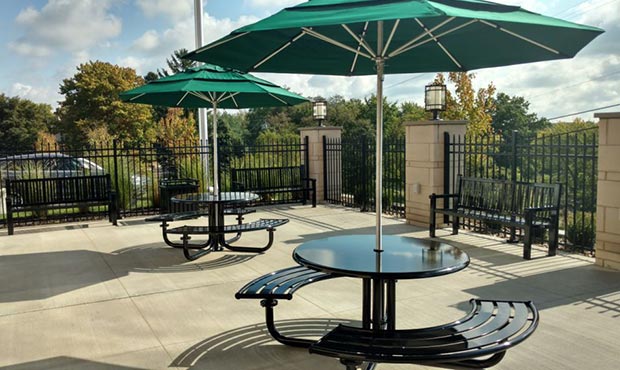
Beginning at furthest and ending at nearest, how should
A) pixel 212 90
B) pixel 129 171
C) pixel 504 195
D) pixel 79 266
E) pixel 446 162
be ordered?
pixel 129 171 → pixel 446 162 → pixel 504 195 → pixel 212 90 → pixel 79 266

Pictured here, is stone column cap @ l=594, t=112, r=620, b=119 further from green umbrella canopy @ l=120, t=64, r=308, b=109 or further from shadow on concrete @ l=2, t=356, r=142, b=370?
shadow on concrete @ l=2, t=356, r=142, b=370

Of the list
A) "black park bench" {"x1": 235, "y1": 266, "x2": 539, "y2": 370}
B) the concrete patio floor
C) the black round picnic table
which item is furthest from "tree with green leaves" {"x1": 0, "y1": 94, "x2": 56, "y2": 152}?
"black park bench" {"x1": 235, "y1": 266, "x2": 539, "y2": 370}

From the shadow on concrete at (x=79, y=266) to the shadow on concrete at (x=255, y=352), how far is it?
2.34 meters

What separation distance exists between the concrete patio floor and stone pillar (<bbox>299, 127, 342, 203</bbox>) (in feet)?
15.1

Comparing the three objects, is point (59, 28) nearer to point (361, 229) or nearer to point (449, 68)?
point (361, 229)

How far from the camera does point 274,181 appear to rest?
38.9 ft

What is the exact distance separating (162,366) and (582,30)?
371 centimetres

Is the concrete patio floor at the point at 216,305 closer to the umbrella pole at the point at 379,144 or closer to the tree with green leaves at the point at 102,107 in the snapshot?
the umbrella pole at the point at 379,144

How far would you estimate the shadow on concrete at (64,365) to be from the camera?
343 cm

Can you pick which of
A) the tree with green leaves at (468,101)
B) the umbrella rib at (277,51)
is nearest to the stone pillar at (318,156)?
the umbrella rib at (277,51)

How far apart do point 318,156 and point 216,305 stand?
780 centimetres

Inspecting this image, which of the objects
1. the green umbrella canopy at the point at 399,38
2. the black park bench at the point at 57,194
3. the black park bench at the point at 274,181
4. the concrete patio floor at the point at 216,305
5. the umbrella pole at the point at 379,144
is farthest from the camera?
the black park bench at the point at 274,181

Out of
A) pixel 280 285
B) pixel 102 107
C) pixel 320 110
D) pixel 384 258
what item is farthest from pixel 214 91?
pixel 102 107

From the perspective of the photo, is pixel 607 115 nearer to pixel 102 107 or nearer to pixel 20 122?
pixel 102 107
